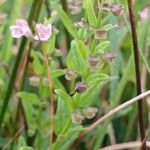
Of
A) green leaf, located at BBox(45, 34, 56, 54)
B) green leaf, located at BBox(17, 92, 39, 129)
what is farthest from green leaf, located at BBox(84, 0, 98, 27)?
green leaf, located at BBox(17, 92, 39, 129)

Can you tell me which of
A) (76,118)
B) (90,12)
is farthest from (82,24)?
(76,118)

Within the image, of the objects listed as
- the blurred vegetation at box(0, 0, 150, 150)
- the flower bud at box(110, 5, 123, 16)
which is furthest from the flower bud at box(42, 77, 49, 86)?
the flower bud at box(110, 5, 123, 16)

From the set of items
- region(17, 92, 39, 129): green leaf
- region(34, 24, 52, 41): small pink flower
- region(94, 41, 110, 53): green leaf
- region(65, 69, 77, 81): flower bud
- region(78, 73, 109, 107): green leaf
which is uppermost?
region(34, 24, 52, 41): small pink flower

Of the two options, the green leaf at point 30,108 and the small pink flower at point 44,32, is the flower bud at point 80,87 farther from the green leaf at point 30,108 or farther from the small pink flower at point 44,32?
the green leaf at point 30,108

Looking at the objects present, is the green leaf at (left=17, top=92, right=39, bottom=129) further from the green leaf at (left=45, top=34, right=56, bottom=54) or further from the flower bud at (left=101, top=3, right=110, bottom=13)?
the flower bud at (left=101, top=3, right=110, bottom=13)

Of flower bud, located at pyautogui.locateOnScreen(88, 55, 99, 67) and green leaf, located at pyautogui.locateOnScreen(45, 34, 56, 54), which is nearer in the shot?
flower bud, located at pyautogui.locateOnScreen(88, 55, 99, 67)

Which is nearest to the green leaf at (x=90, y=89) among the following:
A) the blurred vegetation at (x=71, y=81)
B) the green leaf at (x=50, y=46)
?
the blurred vegetation at (x=71, y=81)

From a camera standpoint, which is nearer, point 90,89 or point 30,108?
point 90,89

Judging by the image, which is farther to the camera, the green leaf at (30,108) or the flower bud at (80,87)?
the green leaf at (30,108)

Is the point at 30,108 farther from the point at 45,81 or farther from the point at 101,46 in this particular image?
the point at 101,46

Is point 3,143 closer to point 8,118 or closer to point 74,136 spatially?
point 8,118

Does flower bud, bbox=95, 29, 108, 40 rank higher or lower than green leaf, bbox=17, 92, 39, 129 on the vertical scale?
higher
